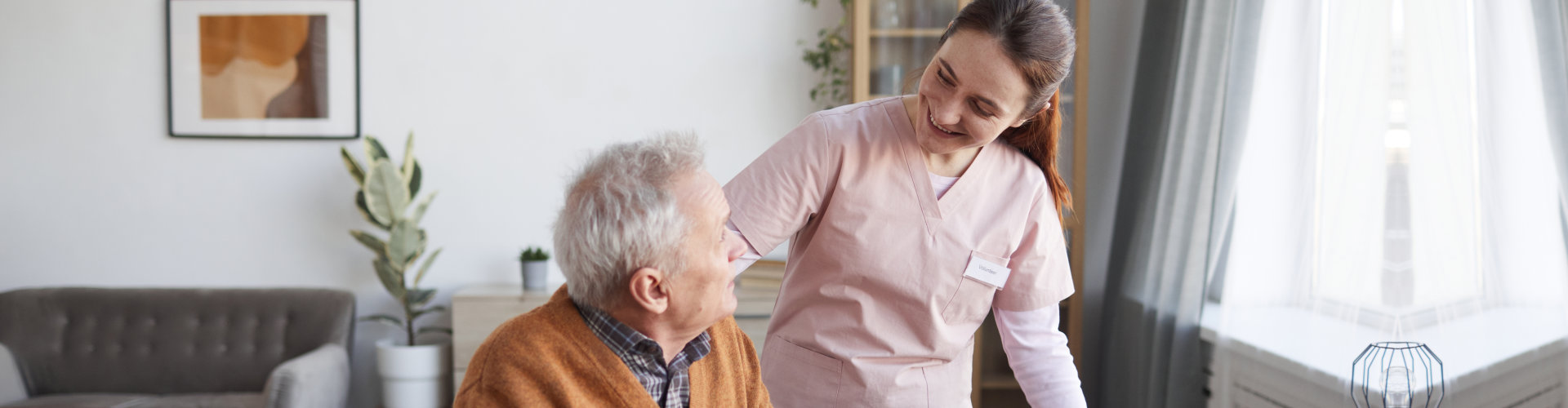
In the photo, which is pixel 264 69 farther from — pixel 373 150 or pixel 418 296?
pixel 418 296

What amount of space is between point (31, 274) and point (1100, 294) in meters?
4.37

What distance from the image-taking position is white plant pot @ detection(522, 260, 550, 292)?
3672mm

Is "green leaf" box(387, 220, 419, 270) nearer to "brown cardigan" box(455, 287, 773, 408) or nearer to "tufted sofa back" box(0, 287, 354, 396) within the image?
"tufted sofa back" box(0, 287, 354, 396)

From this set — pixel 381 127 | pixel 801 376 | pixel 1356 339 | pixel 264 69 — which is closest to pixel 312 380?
pixel 381 127

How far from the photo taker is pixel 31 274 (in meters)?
3.95

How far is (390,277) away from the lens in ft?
11.8

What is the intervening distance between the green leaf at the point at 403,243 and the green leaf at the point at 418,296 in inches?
5.2

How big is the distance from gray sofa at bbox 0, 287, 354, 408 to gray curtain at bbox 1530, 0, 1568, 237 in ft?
11.6

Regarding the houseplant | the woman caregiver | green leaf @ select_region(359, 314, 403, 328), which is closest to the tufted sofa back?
green leaf @ select_region(359, 314, 403, 328)

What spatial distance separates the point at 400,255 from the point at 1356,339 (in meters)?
3.06

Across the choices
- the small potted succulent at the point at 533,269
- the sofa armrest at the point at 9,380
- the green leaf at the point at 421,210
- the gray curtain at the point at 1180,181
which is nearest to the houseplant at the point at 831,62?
the gray curtain at the point at 1180,181

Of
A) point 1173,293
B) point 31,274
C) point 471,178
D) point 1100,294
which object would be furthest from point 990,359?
point 31,274

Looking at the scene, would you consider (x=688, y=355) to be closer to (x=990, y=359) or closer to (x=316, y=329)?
(x=990, y=359)

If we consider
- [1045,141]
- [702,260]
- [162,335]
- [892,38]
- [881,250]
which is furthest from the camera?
[162,335]
